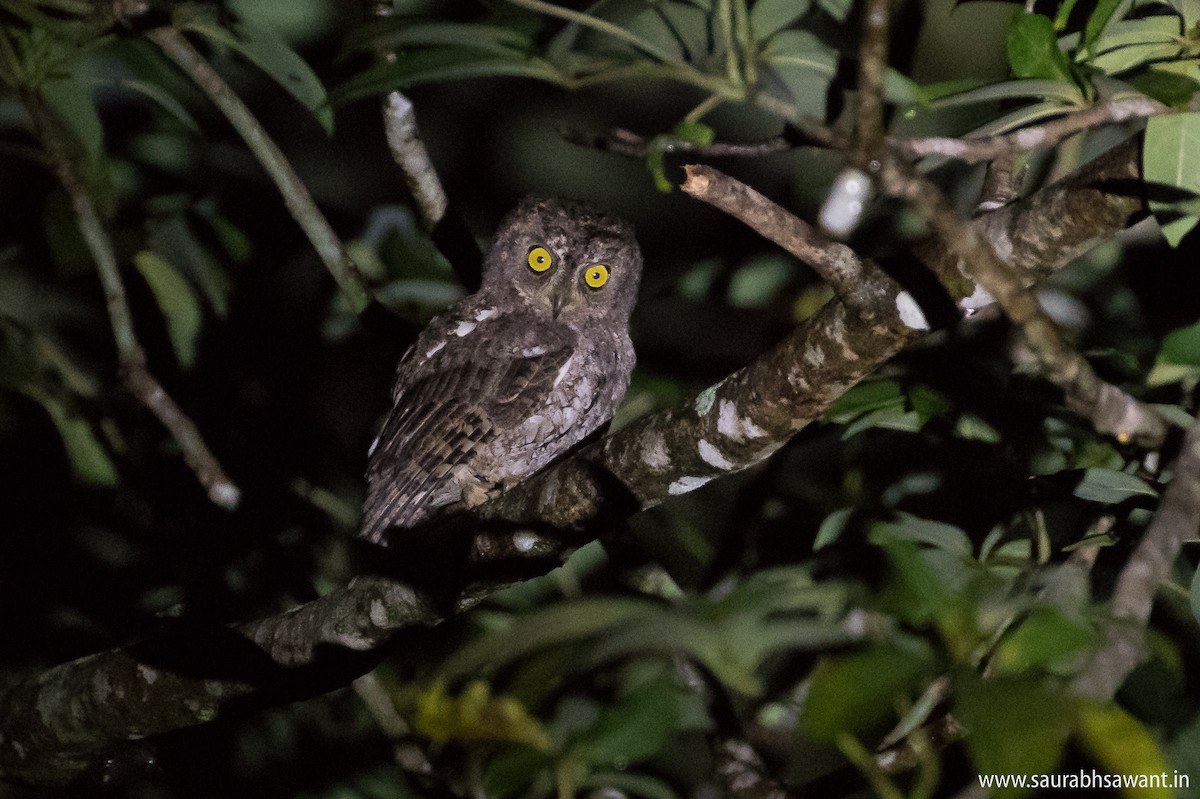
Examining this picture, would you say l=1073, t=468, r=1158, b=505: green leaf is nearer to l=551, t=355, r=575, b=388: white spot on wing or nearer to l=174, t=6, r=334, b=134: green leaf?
l=174, t=6, r=334, b=134: green leaf

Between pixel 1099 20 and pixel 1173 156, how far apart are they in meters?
0.32

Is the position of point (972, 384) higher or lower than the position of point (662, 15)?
lower

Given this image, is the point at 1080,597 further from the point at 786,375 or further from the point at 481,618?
the point at 481,618

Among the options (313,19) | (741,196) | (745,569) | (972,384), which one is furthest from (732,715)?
(313,19)

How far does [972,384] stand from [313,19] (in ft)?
10.9

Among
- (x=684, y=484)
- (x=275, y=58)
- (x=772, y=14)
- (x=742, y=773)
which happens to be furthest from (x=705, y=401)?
(x=742, y=773)

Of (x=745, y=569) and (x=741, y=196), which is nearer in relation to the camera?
(x=741, y=196)

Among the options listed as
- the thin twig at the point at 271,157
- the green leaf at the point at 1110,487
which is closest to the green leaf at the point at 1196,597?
the green leaf at the point at 1110,487

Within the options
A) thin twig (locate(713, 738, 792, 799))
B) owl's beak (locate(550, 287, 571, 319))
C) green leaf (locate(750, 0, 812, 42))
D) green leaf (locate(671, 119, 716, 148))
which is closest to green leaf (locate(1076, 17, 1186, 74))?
green leaf (locate(750, 0, 812, 42))

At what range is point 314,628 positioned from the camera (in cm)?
254

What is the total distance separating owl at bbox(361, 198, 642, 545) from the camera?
3.33 m

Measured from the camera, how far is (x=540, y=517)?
2135 mm

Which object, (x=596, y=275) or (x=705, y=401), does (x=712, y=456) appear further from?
(x=596, y=275)

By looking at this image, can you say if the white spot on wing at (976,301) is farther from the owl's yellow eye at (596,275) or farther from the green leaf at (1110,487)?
the owl's yellow eye at (596,275)
